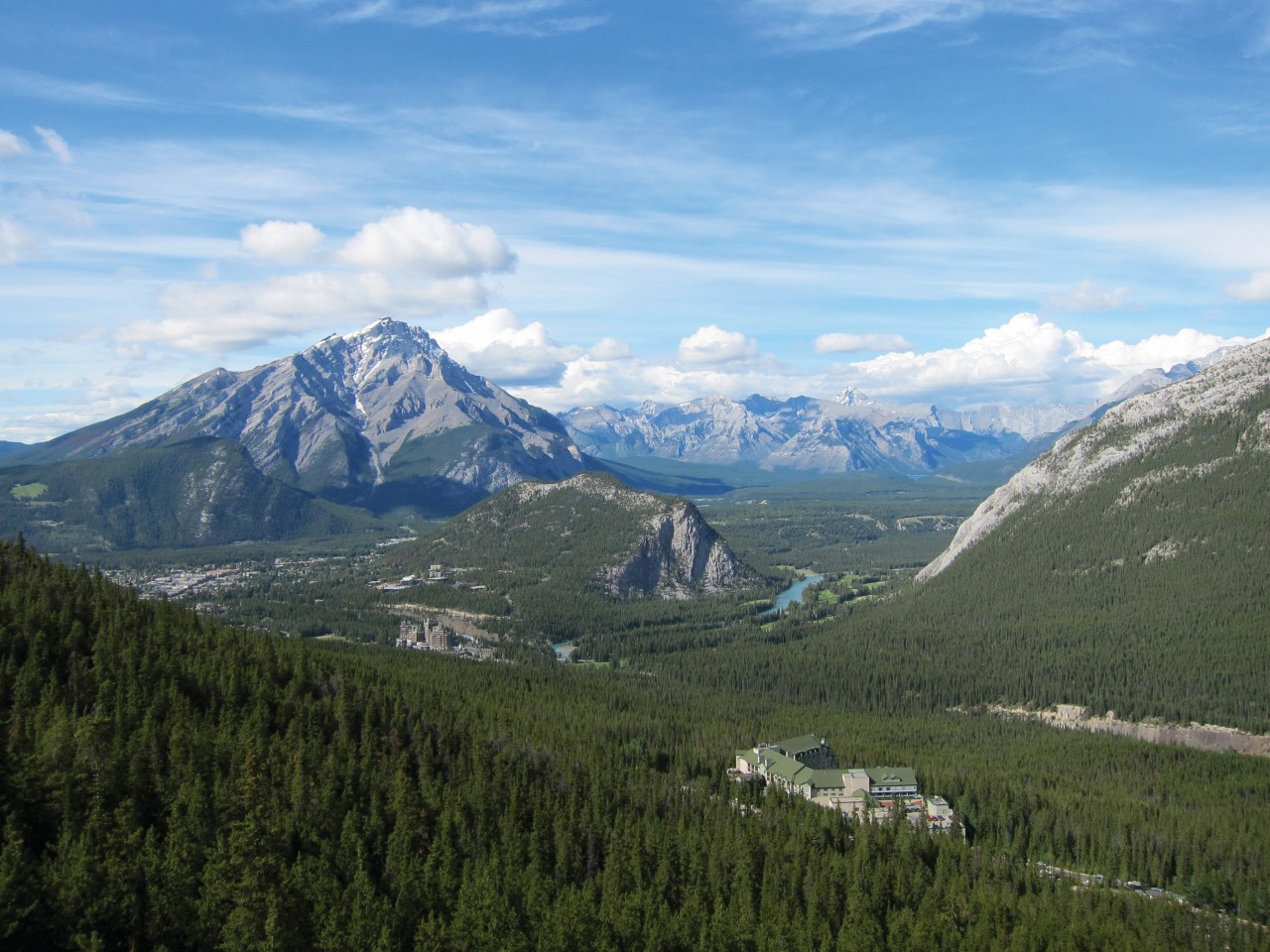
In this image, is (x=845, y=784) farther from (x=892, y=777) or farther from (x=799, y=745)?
(x=799, y=745)

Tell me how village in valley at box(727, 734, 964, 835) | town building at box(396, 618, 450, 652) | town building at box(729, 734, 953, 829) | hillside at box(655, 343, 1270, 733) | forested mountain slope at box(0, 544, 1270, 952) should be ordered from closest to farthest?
forested mountain slope at box(0, 544, 1270, 952)
village in valley at box(727, 734, 964, 835)
town building at box(729, 734, 953, 829)
hillside at box(655, 343, 1270, 733)
town building at box(396, 618, 450, 652)

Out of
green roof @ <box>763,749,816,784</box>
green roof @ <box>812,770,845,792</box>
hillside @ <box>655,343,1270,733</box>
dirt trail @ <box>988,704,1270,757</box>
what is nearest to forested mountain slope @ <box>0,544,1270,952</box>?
green roof @ <box>763,749,816,784</box>

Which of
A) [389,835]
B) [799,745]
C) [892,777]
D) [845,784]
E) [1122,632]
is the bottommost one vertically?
[845,784]

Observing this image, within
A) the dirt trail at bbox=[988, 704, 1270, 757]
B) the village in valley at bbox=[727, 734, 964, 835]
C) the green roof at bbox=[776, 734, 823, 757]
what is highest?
the green roof at bbox=[776, 734, 823, 757]

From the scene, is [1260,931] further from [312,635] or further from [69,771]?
[312,635]

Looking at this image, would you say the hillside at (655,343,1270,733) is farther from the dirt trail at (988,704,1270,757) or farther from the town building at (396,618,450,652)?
the town building at (396,618,450,652)

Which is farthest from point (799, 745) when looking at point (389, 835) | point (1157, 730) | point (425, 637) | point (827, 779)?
point (425, 637)

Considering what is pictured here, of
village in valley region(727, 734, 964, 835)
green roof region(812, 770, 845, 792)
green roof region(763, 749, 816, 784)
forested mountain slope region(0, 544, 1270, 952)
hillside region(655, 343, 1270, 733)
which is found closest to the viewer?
forested mountain slope region(0, 544, 1270, 952)

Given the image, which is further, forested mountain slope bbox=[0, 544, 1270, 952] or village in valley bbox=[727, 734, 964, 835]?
village in valley bbox=[727, 734, 964, 835]
